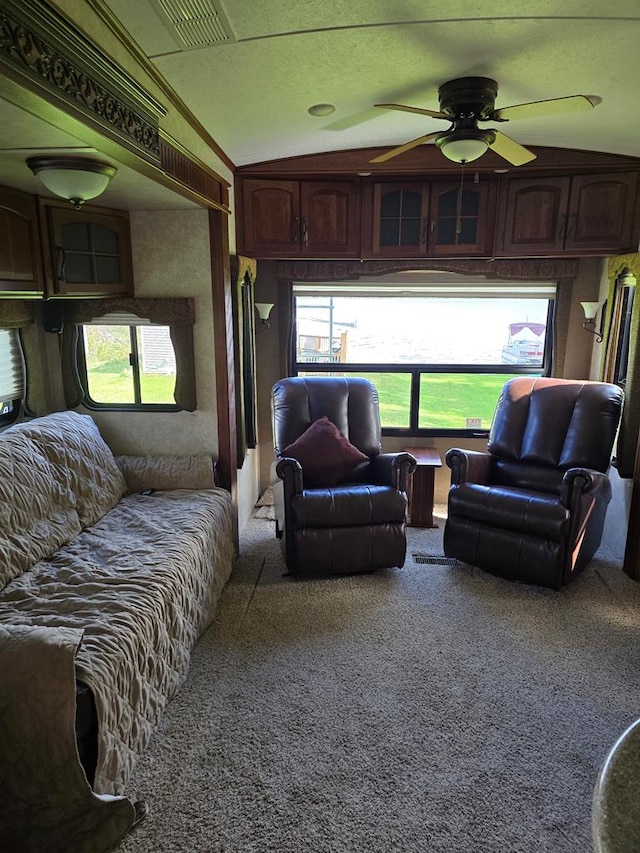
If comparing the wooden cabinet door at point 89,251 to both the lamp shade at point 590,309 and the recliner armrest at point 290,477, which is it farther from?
the lamp shade at point 590,309

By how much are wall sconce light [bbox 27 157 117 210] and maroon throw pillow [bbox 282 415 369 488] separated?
195cm

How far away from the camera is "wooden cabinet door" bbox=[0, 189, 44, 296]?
249 centimetres

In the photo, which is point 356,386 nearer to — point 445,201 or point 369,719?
point 445,201

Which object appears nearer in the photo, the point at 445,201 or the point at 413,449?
the point at 445,201

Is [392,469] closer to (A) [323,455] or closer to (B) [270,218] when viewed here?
(A) [323,455]

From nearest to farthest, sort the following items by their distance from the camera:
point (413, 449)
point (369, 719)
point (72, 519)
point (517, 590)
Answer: point (369, 719), point (72, 519), point (517, 590), point (413, 449)

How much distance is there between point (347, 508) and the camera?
3.32m

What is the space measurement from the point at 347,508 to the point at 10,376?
6.92 ft

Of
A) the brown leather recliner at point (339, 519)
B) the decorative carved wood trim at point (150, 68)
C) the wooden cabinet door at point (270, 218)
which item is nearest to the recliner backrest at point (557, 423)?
the brown leather recliner at point (339, 519)

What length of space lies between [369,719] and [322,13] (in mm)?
2633

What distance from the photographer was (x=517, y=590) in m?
3.27

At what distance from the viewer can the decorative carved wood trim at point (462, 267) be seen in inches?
164

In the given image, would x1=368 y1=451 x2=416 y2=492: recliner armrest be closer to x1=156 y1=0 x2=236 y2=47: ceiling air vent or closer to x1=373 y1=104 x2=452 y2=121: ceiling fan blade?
x1=373 y1=104 x2=452 y2=121: ceiling fan blade

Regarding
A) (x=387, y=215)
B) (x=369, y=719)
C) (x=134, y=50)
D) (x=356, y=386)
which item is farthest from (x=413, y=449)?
(x=134, y=50)
